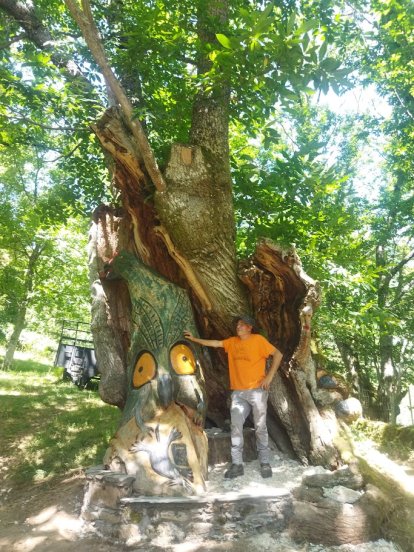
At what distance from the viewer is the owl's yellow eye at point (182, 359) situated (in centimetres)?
470

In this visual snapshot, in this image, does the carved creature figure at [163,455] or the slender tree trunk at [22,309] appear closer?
the carved creature figure at [163,455]

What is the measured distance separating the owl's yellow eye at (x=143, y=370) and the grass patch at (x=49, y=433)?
2243 mm

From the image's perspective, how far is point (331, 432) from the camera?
15.5 feet

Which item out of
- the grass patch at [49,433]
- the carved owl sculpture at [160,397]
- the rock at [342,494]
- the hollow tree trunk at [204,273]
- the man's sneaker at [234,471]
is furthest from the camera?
the grass patch at [49,433]

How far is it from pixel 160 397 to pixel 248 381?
104 centimetres

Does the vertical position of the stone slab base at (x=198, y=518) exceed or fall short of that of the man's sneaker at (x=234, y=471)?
it falls short

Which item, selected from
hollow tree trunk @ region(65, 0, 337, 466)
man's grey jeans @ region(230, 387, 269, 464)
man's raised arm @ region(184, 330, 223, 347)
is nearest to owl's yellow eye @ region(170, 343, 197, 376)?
man's raised arm @ region(184, 330, 223, 347)

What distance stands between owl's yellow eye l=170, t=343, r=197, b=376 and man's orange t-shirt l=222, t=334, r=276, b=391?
0.48m

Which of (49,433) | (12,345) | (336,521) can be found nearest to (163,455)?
(336,521)

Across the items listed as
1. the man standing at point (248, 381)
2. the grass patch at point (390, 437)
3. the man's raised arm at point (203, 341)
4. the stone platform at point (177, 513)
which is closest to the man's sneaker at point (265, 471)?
the man standing at point (248, 381)

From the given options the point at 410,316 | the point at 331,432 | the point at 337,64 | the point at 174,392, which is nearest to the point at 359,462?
the point at 331,432

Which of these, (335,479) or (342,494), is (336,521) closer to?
(342,494)

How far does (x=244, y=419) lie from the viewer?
4629 mm

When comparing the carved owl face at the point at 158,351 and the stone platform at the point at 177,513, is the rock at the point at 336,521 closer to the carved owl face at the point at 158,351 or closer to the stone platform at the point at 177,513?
the stone platform at the point at 177,513
